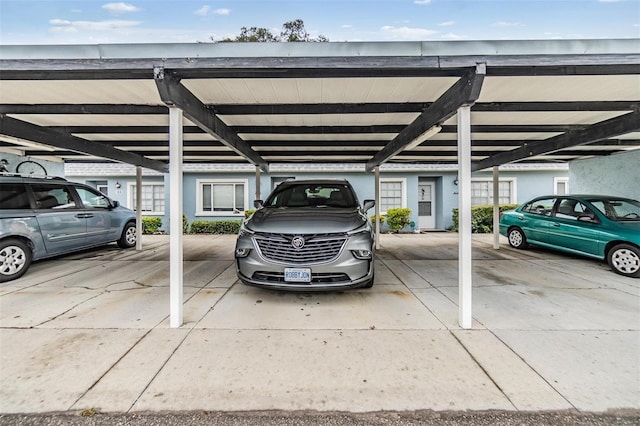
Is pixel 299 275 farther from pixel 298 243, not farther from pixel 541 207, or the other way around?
pixel 541 207

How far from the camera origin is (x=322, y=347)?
2.69 meters

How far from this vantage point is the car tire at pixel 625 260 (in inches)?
196

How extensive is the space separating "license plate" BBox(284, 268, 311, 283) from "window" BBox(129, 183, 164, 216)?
35.6ft

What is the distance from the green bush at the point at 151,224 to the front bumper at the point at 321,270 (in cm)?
966

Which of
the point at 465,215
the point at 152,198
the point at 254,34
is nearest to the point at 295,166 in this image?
the point at 152,198

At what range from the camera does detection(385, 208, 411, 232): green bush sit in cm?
1162

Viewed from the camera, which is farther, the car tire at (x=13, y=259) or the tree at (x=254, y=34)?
the tree at (x=254, y=34)

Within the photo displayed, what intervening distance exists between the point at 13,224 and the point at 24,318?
2565mm

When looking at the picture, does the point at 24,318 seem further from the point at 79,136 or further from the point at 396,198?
the point at 396,198

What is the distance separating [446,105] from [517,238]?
20.1 ft

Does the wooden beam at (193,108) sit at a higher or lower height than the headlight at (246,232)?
higher

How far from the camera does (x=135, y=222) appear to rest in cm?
852

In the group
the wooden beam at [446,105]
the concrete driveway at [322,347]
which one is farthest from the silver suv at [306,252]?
the wooden beam at [446,105]

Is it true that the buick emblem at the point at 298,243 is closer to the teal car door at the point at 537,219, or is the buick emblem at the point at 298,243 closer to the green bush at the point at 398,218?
the teal car door at the point at 537,219
